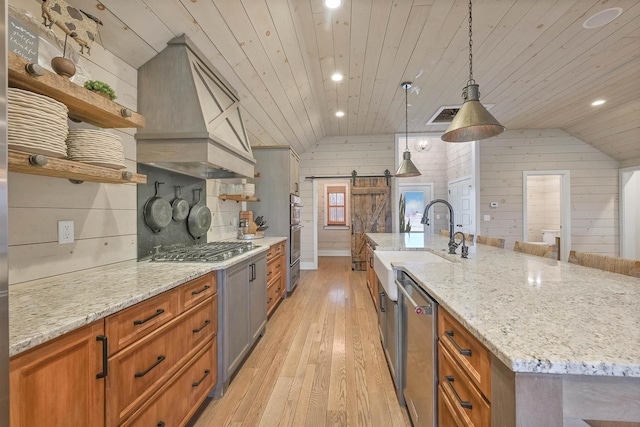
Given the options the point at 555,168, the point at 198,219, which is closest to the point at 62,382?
the point at 198,219

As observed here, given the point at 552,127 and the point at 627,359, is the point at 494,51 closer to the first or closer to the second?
the point at 627,359

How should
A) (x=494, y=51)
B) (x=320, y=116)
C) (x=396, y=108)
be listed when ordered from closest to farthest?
(x=494, y=51), (x=396, y=108), (x=320, y=116)

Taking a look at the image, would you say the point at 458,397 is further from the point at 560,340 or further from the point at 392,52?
the point at 392,52

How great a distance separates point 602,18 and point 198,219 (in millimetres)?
3832

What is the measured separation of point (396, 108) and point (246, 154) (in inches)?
109

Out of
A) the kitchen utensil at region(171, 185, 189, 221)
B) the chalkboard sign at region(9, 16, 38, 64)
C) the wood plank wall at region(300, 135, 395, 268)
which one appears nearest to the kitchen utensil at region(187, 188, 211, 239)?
the kitchen utensil at region(171, 185, 189, 221)

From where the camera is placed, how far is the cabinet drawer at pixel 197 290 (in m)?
1.46

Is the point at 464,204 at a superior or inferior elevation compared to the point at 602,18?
inferior

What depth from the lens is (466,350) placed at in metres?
0.87

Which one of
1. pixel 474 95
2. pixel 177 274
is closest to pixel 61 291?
pixel 177 274

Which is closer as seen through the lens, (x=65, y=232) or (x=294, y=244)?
(x=65, y=232)

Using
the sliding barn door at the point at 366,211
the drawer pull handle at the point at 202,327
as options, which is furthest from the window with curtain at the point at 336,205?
the drawer pull handle at the point at 202,327

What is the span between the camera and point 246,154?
8.30 ft

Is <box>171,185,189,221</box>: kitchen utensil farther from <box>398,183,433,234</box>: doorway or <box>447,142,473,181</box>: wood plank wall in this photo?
<box>398,183,433,234</box>: doorway
